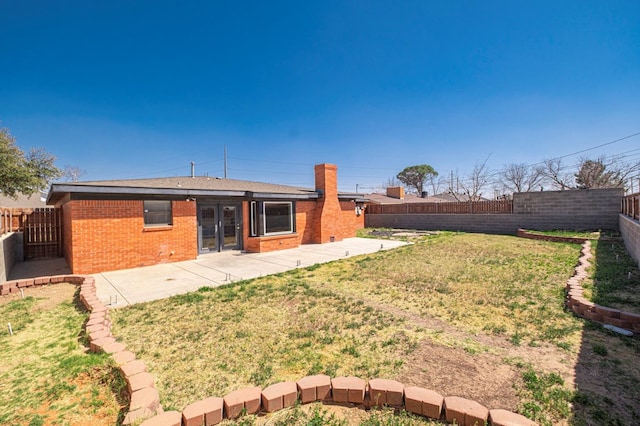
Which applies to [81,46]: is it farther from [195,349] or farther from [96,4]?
A: [195,349]

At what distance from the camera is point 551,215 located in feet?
51.7

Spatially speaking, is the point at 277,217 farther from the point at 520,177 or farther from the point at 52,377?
the point at 520,177

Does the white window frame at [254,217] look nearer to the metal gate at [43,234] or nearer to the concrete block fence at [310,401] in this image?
the metal gate at [43,234]

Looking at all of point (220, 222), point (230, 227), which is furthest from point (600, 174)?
point (220, 222)

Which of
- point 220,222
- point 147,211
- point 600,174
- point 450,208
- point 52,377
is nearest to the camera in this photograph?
point 52,377

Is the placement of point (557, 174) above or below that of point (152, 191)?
above

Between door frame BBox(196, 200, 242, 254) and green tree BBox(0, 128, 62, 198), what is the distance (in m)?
6.70

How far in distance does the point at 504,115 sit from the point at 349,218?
14885 mm

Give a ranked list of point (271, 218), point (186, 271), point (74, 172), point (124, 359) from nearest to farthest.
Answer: point (124, 359)
point (186, 271)
point (271, 218)
point (74, 172)

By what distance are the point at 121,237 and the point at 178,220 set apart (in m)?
1.80

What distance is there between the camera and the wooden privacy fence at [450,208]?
17891mm

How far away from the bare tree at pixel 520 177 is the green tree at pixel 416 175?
1071 centimetres

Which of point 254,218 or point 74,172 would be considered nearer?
point 254,218

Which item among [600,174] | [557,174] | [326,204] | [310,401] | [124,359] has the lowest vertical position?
[310,401]
